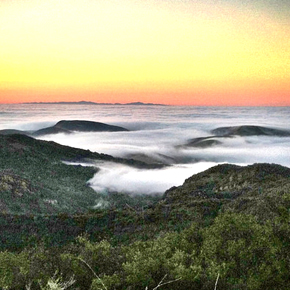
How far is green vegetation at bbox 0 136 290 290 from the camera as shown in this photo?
659 inches

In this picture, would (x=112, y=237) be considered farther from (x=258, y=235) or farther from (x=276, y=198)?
(x=258, y=235)

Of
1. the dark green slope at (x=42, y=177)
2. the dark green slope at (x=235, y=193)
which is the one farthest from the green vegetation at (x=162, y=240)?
the dark green slope at (x=42, y=177)

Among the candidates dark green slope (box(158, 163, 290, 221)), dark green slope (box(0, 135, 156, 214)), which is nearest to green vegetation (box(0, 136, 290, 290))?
dark green slope (box(158, 163, 290, 221))

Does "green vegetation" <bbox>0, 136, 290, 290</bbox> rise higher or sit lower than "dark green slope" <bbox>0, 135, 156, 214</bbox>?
higher

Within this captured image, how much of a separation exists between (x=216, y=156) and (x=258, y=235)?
160724 mm

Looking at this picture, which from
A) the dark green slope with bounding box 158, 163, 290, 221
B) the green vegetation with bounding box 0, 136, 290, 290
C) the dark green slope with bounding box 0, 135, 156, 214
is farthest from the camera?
the dark green slope with bounding box 0, 135, 156, 214

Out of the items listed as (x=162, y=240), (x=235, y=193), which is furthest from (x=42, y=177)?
(x=162, y=240)

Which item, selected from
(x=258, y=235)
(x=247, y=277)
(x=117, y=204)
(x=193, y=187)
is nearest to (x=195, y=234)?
(x=258, y=235)

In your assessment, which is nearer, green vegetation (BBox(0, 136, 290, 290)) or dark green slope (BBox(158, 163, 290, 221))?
green vegetation (BBox(0, 136, 290, 290))

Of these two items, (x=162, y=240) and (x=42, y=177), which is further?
(x=42, y=177)

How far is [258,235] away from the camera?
21625 mm

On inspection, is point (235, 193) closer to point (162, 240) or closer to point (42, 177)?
point (162, 240)

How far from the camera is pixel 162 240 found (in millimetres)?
24953

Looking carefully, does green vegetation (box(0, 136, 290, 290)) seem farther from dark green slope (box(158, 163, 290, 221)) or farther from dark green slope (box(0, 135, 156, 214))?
dark green slope (box(0, 135, 156, 214))
